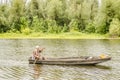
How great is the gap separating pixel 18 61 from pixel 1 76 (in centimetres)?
1110

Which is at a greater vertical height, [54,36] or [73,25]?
[73,25]

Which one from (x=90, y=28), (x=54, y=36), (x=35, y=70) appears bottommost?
(x=54, y=36)

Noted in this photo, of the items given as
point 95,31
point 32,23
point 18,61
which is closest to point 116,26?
point 95,31

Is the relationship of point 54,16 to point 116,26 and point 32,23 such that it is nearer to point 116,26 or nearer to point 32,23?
point 32,23

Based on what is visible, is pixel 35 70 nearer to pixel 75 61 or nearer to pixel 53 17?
pixel 75 61

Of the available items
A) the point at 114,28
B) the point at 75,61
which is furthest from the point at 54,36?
the point at 75,61

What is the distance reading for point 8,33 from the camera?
103 meters

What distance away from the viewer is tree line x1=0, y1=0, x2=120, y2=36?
10494 centimetres

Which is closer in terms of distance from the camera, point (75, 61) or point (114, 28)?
point (75, 61)

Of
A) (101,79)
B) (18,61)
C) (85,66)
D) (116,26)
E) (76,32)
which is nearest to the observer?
(101,79)

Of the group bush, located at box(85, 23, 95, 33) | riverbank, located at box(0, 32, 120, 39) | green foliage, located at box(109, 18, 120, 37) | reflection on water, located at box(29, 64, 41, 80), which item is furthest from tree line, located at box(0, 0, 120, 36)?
reflection on water, located at box(29, 64, 41, 80)

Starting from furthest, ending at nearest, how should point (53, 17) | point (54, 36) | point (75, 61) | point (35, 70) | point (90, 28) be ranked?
point (53, 17) < point (90, 28) < point (54, 36) < point (75, 61) < point (35, 70)

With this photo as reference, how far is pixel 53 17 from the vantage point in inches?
4306

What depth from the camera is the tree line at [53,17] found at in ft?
344
